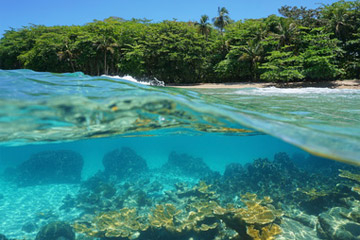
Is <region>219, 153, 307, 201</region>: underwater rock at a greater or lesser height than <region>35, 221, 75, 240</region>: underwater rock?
greater

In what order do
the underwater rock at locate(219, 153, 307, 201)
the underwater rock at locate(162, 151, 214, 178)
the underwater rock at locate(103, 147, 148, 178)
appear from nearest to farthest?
the underwater rock at locate(219, 153, 307, 201), the underwater rock at locate(103, 147, 148, 178), the underwater rock at locate(162, 151, 214, 178)

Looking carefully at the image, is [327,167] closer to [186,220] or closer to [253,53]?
[186,220]

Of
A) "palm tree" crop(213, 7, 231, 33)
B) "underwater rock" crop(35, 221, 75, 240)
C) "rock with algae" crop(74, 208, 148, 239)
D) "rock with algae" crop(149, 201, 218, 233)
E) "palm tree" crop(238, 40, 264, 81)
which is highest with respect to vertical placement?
"palm tree" crop(213, 7, 231, 33)

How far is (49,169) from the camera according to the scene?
48.1ft

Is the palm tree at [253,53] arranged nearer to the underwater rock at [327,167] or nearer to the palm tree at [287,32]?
the palm tree at [287,32]

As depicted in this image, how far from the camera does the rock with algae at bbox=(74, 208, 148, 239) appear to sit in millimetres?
7202

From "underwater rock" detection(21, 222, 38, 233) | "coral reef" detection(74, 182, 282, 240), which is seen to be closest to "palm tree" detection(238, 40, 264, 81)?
"coral reef" detection(74, 182, 282, 240)

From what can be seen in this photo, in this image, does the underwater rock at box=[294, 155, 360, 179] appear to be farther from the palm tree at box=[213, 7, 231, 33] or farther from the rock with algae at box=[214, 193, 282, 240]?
the palm tree at box=[213, 7, 231, 33]

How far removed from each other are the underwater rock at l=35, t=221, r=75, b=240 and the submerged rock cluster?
3cm

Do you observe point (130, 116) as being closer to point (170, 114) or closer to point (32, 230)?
point (170, 114)

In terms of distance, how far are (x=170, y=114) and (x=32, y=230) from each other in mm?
6887

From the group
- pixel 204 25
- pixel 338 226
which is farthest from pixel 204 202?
pixel 204 25

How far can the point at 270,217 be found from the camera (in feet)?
23.4

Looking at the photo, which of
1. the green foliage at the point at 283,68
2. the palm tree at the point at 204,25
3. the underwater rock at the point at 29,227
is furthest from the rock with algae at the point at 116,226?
the palm tree at the point at 204,25
